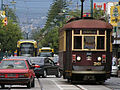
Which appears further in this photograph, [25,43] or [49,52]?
[49,52]

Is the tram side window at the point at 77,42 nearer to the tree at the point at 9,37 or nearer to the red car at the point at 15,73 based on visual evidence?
the red car at the point at 15,73

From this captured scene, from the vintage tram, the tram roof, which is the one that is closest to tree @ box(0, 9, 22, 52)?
the tram roof

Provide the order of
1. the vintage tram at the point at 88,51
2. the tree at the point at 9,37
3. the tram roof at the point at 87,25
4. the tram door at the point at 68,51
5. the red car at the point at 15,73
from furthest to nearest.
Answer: the tree at the point at 9,37
the tram roof at the point at 87,25
the tram door at the point at 68,51
the vintage tram at the point at 88,51
the red car at the point at 15,73

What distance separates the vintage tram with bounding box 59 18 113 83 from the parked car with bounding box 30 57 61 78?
33.4ft

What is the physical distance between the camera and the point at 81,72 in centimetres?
2661

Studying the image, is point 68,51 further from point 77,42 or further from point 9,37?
point 9,37

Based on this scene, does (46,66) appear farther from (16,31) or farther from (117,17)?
(16,31)

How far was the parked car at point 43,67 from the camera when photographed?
122 ft

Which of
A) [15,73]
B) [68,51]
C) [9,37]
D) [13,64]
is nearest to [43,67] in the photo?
[68,51]

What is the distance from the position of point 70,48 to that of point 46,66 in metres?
11.3

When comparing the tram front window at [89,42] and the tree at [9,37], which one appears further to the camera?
the tree at [9,37]

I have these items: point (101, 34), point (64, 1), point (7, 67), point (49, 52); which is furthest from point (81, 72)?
point (64, 1)

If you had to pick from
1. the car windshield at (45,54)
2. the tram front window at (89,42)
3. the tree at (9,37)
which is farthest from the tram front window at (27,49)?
the tram front window at (89,42)

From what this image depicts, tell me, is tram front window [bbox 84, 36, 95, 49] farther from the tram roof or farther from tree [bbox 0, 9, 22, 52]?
tree [bbox 0, 9, 22, 52]
